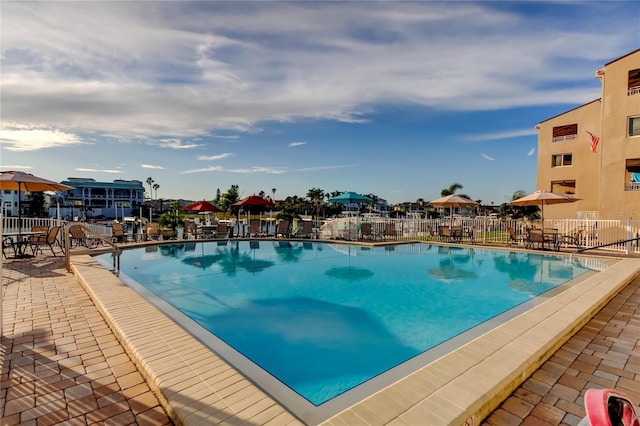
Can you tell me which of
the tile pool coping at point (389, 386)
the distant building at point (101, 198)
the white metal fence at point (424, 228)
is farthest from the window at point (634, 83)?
the distant building at point (101, 198)

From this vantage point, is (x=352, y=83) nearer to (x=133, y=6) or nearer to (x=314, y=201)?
(x=133, y=6)

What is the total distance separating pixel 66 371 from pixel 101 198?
75.6 meters

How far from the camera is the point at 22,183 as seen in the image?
31.6 ft

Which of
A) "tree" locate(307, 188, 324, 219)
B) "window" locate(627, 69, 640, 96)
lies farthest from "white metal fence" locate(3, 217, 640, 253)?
"tree" locate(307, 188, 324, 219)

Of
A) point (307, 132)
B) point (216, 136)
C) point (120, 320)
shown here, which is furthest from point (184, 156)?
point (120, 320)

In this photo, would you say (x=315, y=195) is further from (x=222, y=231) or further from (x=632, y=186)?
(x=632, y=186)

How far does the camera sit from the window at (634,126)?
15.4 m

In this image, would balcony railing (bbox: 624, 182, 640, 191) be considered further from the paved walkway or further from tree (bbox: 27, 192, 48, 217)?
tree (bbox: 27, 192, 48, 217)

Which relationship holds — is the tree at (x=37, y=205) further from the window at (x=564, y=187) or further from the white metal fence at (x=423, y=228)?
the window at (x=564, y=187)

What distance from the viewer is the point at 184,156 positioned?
2459 centimetres

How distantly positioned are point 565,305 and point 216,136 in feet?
71.0

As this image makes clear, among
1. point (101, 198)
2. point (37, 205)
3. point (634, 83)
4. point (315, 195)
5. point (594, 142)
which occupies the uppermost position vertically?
point (634, 83)

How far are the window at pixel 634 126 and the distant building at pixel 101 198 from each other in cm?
6818

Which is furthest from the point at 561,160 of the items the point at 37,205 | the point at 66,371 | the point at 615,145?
the point at 37,205
